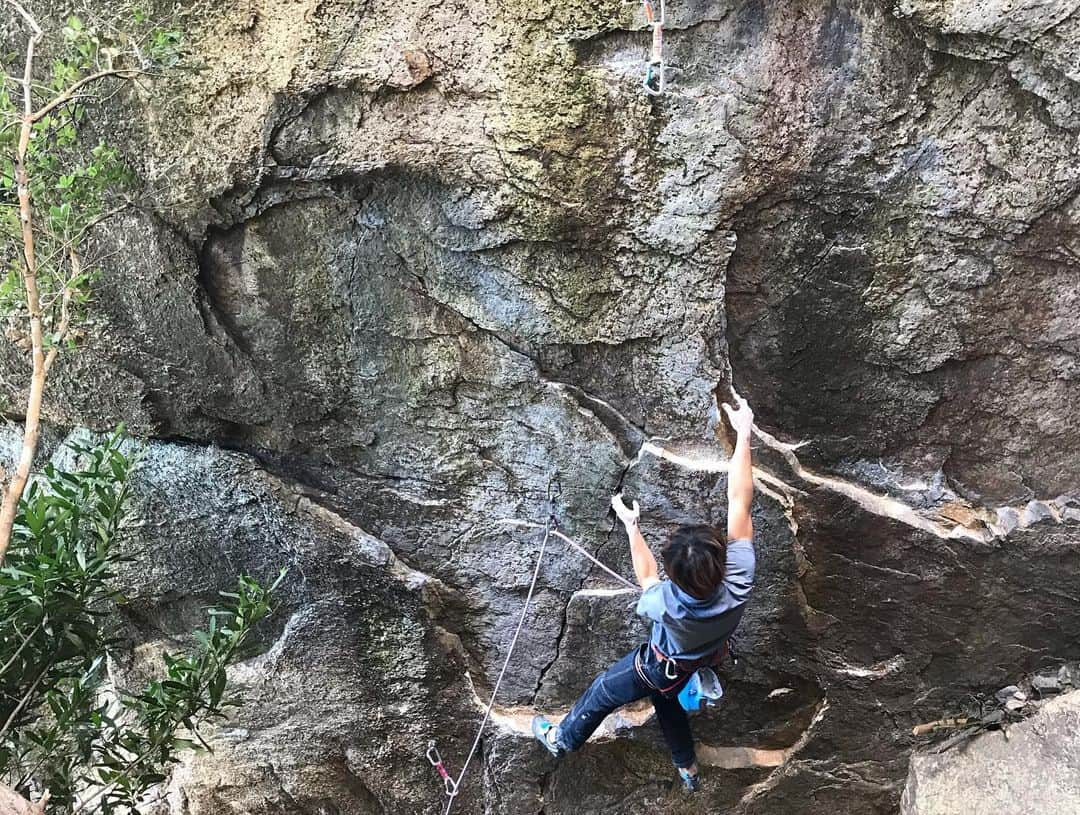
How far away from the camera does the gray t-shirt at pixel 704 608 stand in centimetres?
266

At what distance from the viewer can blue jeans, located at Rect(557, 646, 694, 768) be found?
3.03 meters

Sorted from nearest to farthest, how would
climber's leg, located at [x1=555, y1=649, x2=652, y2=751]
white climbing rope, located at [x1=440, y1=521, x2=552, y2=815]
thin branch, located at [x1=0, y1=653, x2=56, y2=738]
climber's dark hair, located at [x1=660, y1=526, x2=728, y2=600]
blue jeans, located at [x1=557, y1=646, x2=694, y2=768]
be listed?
1. climber's dark hair, located at [x1=660, y1=526, x2=728, y2=600]
2. thin branch, located at [x1=0, y1=653, x2=56, y2=738]
3. blue jeans, located at [x1=557, y1=646, x2=694, y2=768]
4. climber's leg, located at [x1=555, y1=649, x2=652, y2=751]
5. white climbing rope, located at [x1=440, y1=521, x2=552, y2=815]

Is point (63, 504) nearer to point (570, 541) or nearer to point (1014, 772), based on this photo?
point (570, 541)

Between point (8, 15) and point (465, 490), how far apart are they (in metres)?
2.50

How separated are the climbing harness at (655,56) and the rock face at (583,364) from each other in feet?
0.21

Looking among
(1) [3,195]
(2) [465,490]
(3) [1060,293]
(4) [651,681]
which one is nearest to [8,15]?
(1) [3,195]

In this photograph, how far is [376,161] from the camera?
2896 millimetres

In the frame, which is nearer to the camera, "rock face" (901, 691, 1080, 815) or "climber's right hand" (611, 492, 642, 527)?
"climber's right hand" (611, 492, 642, 527)

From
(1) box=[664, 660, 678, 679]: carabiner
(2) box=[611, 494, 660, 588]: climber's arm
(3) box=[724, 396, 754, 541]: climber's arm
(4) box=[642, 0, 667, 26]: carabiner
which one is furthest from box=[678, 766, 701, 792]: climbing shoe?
(4) box=[642, 0, 667, 26]: carabiner

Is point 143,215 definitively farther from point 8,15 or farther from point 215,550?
point 215,550

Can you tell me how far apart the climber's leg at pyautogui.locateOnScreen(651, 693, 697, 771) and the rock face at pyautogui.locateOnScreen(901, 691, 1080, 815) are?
0.96 metres

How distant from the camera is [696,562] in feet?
8.28

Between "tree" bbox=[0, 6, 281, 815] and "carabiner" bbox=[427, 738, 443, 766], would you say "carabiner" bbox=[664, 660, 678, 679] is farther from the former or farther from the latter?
"tree" bbox=[0, 6, 281, 815]

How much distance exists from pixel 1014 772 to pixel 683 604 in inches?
66.4
